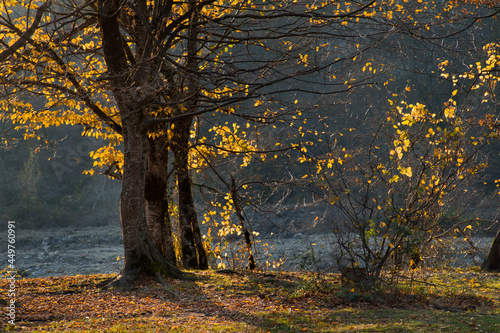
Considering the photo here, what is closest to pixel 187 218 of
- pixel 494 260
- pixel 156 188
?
pixel 156 188

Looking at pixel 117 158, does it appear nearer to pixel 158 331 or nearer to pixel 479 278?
pixel 158 331

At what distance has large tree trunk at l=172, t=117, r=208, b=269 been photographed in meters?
8.90

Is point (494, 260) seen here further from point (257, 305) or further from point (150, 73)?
point (150, 73)

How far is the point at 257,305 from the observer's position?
5859mm

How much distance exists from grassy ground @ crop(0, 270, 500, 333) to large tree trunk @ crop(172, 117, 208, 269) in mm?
1980

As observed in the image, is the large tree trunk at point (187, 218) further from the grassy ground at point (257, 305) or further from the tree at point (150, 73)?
the grassy ground at point (257, 305)

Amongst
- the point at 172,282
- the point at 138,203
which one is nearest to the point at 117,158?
the point at 138,203

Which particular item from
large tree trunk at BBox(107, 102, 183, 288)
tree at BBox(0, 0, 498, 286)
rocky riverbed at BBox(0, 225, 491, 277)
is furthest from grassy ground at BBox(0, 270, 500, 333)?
rocky riverbed at BBox(0, 225, 491, 277)

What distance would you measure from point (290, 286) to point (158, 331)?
2.95 meters

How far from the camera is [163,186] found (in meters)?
8.29

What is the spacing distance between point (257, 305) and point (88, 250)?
15756mm

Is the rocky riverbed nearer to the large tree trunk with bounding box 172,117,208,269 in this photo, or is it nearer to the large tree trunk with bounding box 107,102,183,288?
the large tree trunk with bounding box 172,117,208,269

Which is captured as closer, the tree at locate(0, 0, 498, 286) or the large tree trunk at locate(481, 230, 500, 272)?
the tree at locate(0, 0, 498, 286)

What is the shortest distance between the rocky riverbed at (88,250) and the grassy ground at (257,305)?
Answer: 807 cm
